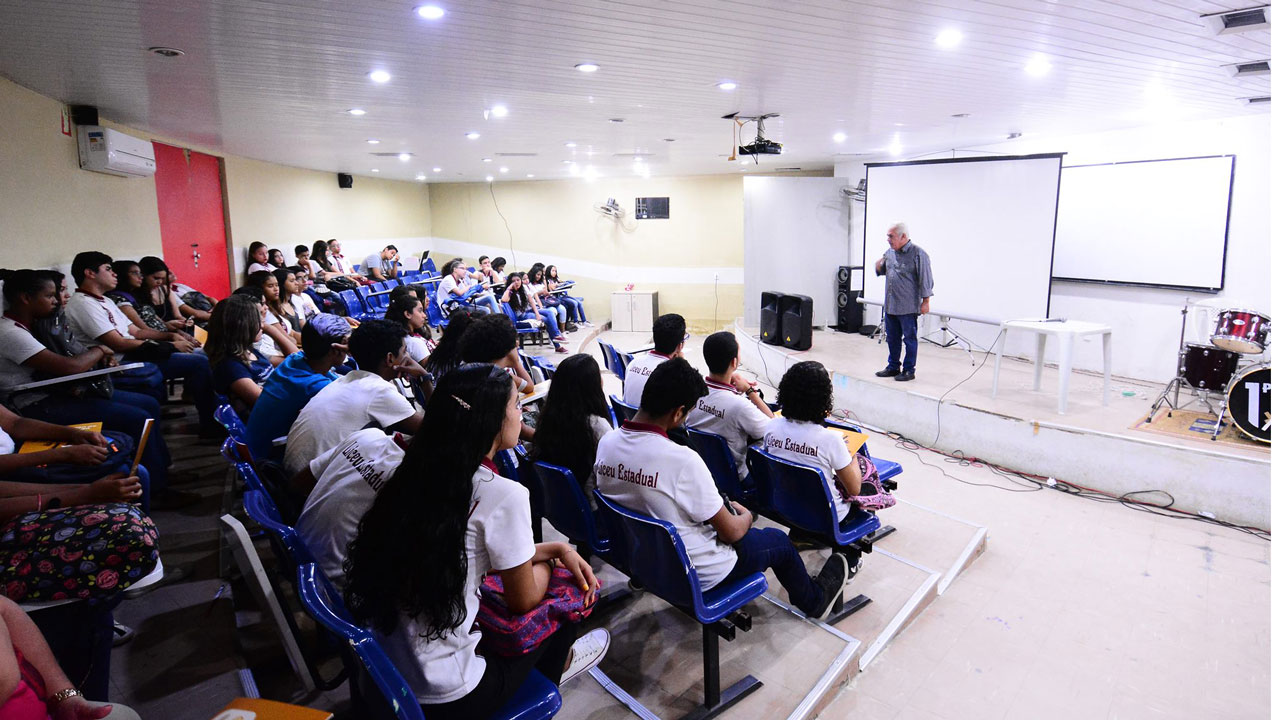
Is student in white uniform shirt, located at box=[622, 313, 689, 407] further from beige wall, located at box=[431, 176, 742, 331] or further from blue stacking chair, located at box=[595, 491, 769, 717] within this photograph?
beige wall, located at box=[431, 176, 742, 331]

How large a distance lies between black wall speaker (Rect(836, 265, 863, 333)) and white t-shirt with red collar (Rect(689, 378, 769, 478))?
7036 millimetres

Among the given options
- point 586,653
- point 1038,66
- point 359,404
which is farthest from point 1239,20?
point 359,404

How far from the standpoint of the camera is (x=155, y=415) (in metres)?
4.03

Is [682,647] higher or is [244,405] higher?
[244,405]

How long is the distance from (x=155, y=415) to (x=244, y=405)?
2.49 feet

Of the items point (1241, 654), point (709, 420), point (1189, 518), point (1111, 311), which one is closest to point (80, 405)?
point (709, 420)

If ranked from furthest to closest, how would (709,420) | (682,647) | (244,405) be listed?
1. (244,405)
2. (709,420)
3. (682,647)

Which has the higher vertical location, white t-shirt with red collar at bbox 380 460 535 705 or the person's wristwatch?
white t-shirt with red collar at bbox 380 460 535 705

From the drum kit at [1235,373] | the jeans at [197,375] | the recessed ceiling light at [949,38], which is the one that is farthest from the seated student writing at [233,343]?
the drum kit at [1235,373]

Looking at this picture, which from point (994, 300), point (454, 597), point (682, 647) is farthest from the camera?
point (994, 300)

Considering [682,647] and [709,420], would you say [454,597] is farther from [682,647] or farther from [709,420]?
[709,420]

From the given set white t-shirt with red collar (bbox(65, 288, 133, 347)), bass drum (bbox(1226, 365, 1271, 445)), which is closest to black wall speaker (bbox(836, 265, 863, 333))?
bass drum (bbox(1226, 365, 1271, 445))

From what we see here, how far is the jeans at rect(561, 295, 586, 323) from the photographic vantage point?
1155cm

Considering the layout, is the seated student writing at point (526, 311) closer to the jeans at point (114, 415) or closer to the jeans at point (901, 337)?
the jeans at point (901, 337)
